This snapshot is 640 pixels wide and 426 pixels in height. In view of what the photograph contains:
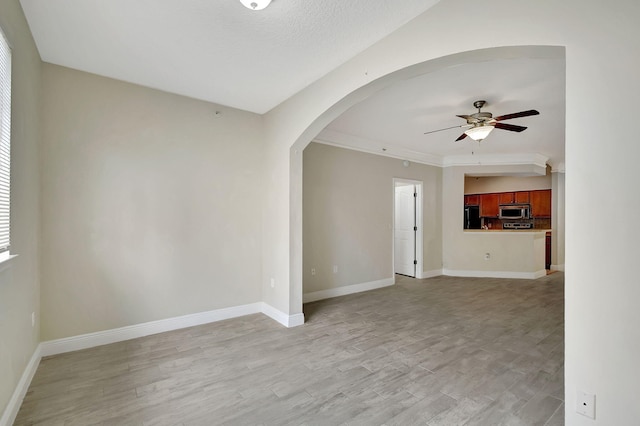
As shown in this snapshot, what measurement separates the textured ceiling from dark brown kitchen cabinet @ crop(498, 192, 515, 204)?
7971 millimetres

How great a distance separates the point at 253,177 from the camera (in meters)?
4.04

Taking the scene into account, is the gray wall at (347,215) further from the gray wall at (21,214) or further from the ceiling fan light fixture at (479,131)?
the gray wall at (21,214)

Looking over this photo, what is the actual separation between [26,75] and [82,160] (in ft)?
2.85

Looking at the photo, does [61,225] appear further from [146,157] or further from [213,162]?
[213,162]

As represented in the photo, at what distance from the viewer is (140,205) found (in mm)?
3227

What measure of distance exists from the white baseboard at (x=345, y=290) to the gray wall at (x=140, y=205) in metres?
0.90

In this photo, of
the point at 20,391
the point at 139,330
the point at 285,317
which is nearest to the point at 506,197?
the point at 285,317

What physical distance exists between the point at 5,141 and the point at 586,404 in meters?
3.61


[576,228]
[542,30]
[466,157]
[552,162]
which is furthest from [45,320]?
[552,162]

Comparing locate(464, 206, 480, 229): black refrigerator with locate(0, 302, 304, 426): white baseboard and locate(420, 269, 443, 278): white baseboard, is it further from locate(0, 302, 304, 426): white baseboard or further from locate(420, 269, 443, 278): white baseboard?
locate(0, 302, 304, 426): white baseboard

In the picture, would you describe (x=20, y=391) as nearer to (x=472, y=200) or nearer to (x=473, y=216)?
(x=473, y=216)

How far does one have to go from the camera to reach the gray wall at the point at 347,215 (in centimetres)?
463

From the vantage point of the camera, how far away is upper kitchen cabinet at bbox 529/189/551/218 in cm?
799

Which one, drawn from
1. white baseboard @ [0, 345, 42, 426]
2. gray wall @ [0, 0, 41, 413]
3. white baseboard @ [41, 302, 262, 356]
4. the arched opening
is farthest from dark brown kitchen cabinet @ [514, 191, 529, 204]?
white baseboard @ [0, 345, 42, 426]
